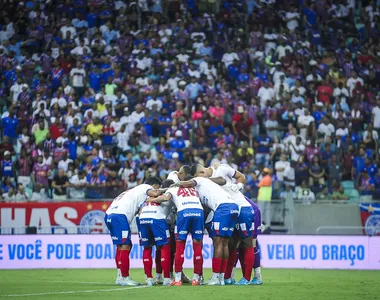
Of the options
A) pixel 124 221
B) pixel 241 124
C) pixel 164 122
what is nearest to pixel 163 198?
pixel 124 221

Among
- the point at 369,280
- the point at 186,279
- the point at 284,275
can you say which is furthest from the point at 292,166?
the point at 186,279

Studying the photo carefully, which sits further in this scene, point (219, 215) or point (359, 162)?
point (359, 162)

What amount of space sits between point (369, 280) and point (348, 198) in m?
7.43

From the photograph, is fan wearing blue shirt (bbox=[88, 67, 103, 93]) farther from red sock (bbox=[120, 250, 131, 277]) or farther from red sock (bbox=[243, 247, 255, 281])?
red sock (bbox=[243, 247, 255, 281])

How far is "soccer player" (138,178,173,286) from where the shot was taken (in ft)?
60.6

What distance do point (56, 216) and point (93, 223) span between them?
1.19 metres

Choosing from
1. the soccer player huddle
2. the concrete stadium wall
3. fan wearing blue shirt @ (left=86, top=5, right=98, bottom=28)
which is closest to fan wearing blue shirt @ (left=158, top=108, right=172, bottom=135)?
fan wearing blue shirt @ (left=86, top=5, right=98, bottom=28)

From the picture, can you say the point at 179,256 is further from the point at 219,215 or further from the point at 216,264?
the point at 219,215

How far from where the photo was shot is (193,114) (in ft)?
106

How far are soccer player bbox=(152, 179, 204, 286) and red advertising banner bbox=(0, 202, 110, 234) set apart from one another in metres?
9.51

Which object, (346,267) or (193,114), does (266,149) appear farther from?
(346,267)

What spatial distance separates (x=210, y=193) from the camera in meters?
18.6

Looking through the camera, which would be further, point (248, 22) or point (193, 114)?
point (248, 22)

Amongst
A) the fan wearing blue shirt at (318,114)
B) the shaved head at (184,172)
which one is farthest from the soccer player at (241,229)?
the fan wearing blue shirt at (318,114)
